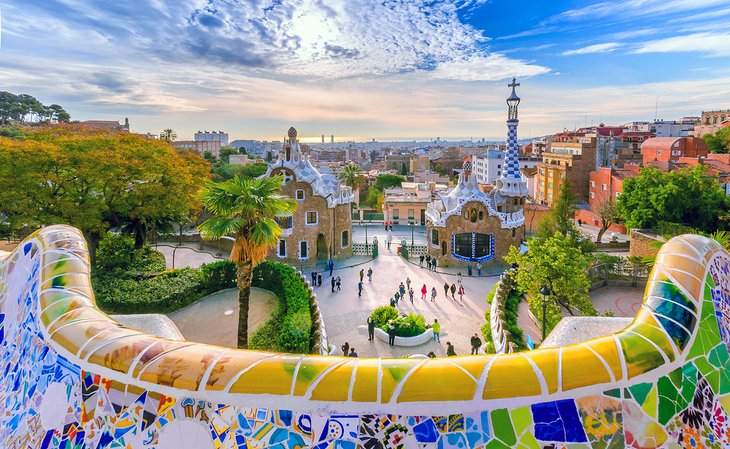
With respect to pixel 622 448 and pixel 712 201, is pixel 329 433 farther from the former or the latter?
pixel 712 201

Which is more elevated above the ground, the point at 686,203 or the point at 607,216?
the point at 686,203

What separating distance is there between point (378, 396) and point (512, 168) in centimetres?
3313

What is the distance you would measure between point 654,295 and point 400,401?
135 inches

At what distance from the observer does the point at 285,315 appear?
1998 cm

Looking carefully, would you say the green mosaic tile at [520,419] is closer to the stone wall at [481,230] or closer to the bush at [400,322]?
the bush at [400,322]

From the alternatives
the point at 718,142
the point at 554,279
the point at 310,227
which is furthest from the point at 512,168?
the point at 718,142

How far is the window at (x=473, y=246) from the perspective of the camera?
3334 centimetres

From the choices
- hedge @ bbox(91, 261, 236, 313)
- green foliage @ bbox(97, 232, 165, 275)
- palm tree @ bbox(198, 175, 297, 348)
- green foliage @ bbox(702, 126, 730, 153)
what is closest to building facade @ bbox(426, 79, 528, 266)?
hedge @ bbox(91, 261, 236, 313)

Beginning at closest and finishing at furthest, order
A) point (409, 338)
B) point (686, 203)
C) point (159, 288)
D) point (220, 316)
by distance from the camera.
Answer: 1. point (409, 338)
2. point (220, 316)
3. point (159, 288)
4. point (686, 203)

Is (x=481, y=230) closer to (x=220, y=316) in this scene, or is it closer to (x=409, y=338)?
(x=409, y=338)

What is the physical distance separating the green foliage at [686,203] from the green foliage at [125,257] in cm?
3190

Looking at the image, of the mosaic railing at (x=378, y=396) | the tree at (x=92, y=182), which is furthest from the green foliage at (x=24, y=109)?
the mosaic railing at (x=378, y=396)

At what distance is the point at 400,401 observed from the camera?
13.5 ft

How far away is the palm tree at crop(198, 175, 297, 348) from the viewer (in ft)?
52.8
